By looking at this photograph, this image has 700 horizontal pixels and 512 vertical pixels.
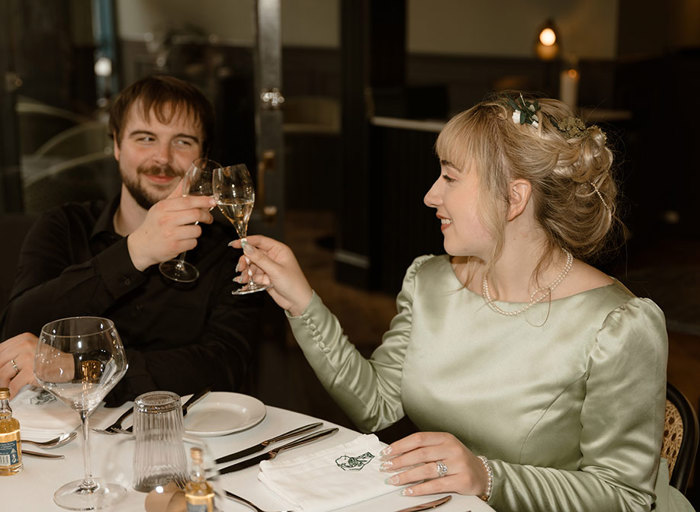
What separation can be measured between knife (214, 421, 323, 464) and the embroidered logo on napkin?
13 cm

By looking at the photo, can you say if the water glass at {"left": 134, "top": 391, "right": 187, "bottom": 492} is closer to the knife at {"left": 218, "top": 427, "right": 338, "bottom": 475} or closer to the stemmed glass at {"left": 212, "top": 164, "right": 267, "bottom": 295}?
the knife at {"left": 218, "top": 427, "right": 338, "bottom": 475}

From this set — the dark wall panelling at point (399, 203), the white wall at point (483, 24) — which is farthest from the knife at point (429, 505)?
the white wall at point (483, 24)

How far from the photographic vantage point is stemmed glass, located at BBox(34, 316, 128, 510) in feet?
4.15

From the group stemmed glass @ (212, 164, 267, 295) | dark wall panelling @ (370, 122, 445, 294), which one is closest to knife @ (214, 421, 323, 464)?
stemmed glass @ (212, 164, 267, 295)

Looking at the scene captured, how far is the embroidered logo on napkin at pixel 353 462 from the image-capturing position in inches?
54.8

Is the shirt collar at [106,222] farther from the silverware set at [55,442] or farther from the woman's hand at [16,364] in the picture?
the silverware set at [55,442]

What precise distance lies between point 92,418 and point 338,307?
3.68 metres

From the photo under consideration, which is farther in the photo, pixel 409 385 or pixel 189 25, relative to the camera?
pixel 189 25

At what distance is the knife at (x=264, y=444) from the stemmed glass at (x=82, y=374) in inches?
7.9

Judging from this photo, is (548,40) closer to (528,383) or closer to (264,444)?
(528,383)

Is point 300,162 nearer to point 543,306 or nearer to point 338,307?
point 338,307

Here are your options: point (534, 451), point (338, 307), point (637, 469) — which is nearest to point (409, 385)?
point (534, 451)

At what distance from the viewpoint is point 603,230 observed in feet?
5.74

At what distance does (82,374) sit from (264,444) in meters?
0.36
